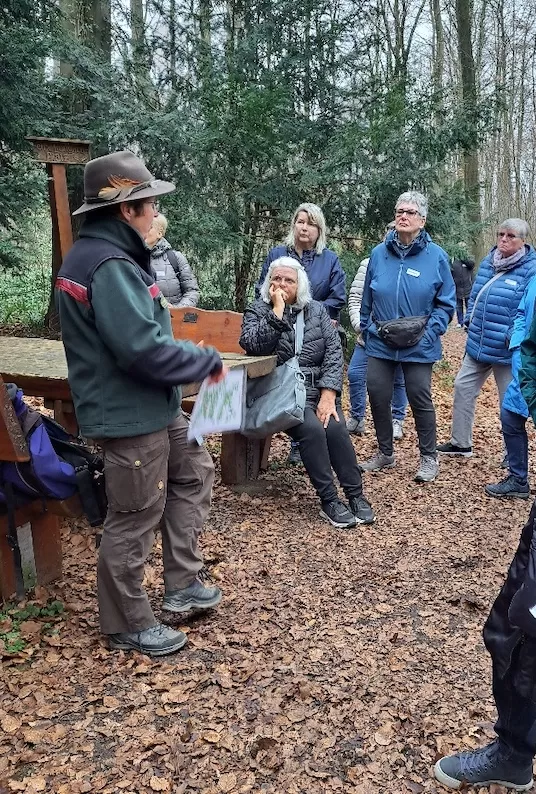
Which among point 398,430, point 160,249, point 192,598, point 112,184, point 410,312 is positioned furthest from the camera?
point 398,430

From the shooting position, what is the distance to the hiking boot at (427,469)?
5.48 metres

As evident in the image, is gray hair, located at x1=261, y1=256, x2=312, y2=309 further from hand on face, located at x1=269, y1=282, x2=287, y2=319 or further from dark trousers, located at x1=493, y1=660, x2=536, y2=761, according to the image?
dark trousers, located at x1=493, y1=660, x2=536, y2=761

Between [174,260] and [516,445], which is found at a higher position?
[174,260]

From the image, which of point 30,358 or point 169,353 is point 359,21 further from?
point 169,353

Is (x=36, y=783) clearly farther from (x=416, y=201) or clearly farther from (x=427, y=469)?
(x=416, y=201)

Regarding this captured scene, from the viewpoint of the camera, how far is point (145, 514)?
292 cm

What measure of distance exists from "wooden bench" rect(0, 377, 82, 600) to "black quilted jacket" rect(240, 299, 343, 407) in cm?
178

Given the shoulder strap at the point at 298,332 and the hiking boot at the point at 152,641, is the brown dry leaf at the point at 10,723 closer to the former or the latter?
the hiking boot at the point at 152,641

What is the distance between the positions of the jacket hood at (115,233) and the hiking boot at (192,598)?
164 cm

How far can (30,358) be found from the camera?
14.0ft

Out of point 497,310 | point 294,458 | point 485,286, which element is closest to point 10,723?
point 294,458

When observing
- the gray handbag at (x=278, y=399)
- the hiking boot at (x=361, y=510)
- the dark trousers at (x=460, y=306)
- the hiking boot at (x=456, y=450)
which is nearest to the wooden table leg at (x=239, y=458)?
the gray handbag at (x=278, y=399)

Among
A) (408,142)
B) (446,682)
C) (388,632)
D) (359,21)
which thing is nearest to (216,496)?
(388,632)

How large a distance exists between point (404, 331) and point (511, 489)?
148 centimetres
